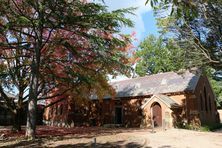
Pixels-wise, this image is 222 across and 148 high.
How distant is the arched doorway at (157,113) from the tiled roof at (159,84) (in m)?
2.07

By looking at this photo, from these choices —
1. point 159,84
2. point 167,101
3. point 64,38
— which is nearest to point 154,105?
point 167,101

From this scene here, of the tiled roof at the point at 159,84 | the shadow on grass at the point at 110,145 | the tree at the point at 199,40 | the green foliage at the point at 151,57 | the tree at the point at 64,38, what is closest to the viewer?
→ the shadow on grass at the point at 110,145

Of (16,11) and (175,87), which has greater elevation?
(16,11)

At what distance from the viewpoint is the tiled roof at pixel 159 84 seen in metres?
31.7

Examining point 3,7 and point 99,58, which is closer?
point 3,7

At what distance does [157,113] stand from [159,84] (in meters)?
4.61

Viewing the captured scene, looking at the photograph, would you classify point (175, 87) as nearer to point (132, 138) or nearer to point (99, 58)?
point (99, 58)

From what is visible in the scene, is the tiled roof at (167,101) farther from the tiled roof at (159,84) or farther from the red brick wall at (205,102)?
the red brick wall at (205,102)

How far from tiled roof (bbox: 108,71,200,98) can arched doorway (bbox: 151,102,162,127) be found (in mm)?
2068

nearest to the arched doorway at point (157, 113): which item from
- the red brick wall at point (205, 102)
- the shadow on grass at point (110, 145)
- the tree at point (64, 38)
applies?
the red brick wall at point (205, 102)

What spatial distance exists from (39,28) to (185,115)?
18.7 m

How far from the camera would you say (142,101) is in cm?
3462

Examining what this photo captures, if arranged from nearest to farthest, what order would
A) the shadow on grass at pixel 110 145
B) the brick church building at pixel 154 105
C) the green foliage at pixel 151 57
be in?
the shadow on grass at pixel 110 145, the brick church building at pixel 154 105, the green foliage at pixel 151 57

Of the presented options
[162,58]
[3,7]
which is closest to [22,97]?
[3,7]
